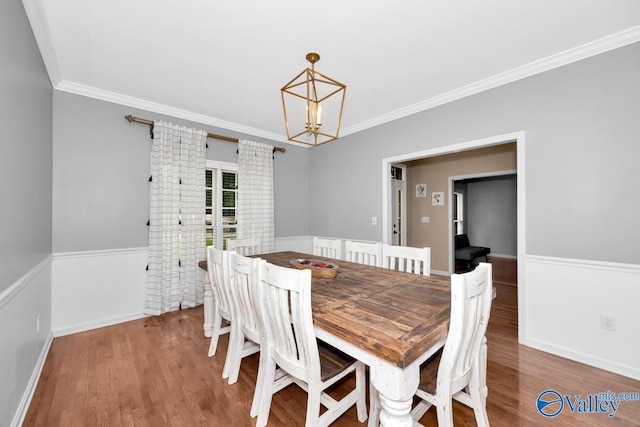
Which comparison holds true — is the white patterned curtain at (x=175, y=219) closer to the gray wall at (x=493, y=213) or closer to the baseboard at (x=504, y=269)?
the baseboard at (x=504, y=269)

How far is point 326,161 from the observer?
15.3 feet

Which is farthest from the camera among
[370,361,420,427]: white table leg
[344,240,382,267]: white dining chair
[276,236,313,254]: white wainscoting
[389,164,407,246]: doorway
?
[389,164,407,246]: doorway

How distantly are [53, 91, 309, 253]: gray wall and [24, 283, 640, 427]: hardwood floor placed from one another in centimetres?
109

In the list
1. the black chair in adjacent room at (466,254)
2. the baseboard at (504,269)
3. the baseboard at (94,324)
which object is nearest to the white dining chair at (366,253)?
the baseboard at (94,324)

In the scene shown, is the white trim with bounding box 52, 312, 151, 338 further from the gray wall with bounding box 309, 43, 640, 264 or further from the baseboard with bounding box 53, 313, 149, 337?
the gray wall with bounding box 309, 43, 640, 264

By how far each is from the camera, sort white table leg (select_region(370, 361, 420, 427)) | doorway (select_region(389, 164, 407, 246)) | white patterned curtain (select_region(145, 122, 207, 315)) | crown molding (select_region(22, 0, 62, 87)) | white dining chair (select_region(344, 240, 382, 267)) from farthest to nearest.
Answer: doorway (select_region(389, 164, 407, 246))
white patterned curtain (select_region(145, 122, 207, 315))
white dining chair (select_region(344, 240, 382, 267))
crown molding (select_region(22, 0, 62, 87))
white table leg (select_region(370, 361, 420, 427))

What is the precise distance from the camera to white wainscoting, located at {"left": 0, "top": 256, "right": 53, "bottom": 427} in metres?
1.42

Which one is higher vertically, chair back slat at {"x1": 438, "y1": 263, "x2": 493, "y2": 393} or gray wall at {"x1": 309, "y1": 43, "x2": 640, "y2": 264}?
gray wall at {"x1": 309, "y1": 43, "x2": 640, "y2": 264}

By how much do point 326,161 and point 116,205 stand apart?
308cm

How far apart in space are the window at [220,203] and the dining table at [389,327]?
8.14 feet

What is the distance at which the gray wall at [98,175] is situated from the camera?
109 inches

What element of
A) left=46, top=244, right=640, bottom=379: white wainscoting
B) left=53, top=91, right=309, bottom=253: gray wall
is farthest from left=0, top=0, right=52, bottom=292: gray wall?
left=46, top=244, right=640, bottom=379: white wainscoting

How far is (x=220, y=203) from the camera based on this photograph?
3.88 m

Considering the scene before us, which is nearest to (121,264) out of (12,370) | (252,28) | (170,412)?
(12,370)
